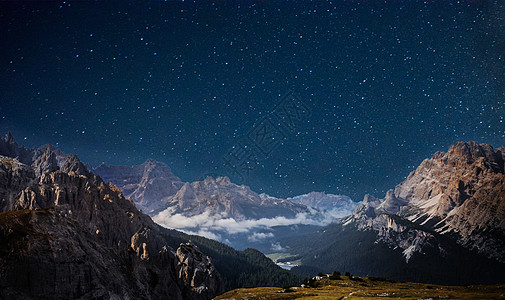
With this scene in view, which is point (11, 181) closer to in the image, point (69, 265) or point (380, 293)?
point (69, 265)

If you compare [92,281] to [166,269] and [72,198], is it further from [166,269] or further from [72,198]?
[72,198]

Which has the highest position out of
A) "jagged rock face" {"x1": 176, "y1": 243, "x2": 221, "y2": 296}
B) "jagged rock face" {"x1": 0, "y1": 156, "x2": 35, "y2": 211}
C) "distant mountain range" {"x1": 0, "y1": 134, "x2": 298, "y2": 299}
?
"jagged rock face" {"x1": 0, "y1": 156, "x2": 35, "y2": 211}

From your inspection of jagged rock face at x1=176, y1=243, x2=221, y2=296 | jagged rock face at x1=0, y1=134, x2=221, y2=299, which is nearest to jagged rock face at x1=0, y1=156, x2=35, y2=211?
jagged rock face at x1=0, y1=134, x2=221, y2=299

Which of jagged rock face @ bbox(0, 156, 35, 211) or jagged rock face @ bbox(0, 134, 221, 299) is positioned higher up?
jagged rock face @ bbox(0, 156, 35, 211)

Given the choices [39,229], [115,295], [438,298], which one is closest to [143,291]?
[115,295]

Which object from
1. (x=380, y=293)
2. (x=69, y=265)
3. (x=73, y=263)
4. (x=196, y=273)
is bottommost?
(x=196, y=273)

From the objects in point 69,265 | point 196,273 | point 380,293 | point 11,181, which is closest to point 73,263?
point 69,265

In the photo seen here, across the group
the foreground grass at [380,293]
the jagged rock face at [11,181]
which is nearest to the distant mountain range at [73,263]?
the jagged rock face at [11,181]

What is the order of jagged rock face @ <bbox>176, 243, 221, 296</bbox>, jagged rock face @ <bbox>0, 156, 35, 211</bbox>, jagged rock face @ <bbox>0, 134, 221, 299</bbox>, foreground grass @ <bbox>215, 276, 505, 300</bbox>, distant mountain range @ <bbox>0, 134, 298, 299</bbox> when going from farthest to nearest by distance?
jagged rock face @ <bbox>0, 156, 35, 211</bbox> → jagged rock face @ <bbox>176, 243, 221, 296</bbox> → distant mountain range @ <bbox>0, 134, 298, 299</bbox> → jagged rock face @ <bbox>0, 134, 221, 299</bbox> → foreground grass @ <bbox>215, 276, 505, 300</bbox>

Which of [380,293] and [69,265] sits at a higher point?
[69,265]

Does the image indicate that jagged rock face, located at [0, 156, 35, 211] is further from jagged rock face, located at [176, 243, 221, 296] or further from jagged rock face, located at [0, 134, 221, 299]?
jagged rock face, located at [176, 243, 221, 296]

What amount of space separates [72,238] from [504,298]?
301 feet

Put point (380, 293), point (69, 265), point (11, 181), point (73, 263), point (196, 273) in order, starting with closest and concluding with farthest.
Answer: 1. point (69, 265)
2. point (380, 293)
3. point (73, 263)
4. point (196, 273)
5. point (11, 181)

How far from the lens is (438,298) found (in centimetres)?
4522
